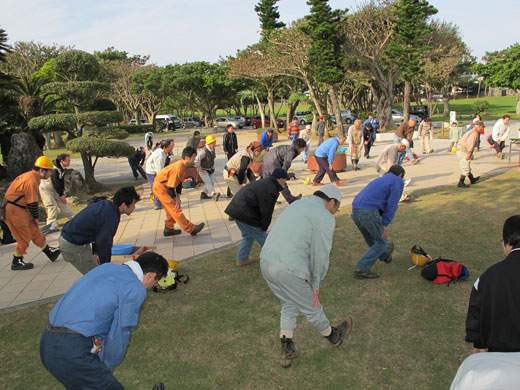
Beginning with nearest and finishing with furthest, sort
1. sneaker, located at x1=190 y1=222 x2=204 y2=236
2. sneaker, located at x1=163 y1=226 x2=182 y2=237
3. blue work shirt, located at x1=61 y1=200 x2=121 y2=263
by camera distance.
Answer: blue work shirt, located at x1=61 y1=200 x2=121 y2=263 < sneaker, located at x1=190 y1=222 x2=204 y2=236 < sneaker, located at x1=163 y1=226 x2=182 y2=237

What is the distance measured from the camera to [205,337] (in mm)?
4387

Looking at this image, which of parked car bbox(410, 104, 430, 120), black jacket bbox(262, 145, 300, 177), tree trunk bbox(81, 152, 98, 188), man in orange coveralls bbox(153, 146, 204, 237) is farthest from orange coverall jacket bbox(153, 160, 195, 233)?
parked car bbox(410, 104, 430, 120)

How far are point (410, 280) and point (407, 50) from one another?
71.5 ft

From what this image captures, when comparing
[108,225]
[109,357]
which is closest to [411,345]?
[109,357]

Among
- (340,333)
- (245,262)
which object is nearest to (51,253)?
(245,262)

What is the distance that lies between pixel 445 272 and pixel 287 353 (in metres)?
2.66

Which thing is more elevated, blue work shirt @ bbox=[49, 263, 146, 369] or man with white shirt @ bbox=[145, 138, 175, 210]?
man with white shirt @ bbox=[145, 138, 175, 210]

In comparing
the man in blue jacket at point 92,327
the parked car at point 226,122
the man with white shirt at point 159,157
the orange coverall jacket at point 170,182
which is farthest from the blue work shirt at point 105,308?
the parked car at point 226,122

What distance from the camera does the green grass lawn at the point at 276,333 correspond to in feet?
12.2

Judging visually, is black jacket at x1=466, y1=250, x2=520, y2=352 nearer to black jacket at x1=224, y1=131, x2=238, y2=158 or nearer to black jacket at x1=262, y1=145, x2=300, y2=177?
black jacket at x1=262, y1=145, x2=300, y2=177

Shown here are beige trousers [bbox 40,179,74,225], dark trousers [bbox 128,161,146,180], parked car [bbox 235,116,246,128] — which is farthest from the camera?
parked car [bbox 235,116,246,128]

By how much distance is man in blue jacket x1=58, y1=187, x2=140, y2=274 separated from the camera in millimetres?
4137

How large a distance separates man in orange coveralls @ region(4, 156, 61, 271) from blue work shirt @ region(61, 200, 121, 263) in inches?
95.1

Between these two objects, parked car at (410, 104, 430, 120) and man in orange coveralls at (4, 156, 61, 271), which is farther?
parked car at (410, 104, 430, 120)
